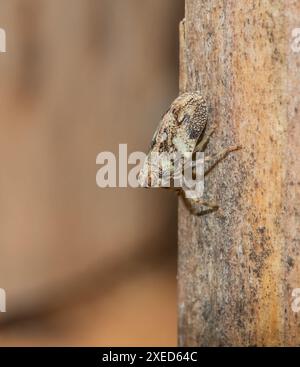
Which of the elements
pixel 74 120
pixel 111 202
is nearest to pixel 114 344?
pixel 111 202

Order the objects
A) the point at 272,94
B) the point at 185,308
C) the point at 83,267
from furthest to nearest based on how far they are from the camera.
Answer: the point at 83,267
the point at 185,308
the point at 272,94

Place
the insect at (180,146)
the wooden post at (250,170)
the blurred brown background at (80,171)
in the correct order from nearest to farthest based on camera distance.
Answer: the wooden post at (250,170), the insect at (180,146), the blurred brown background at (80,171)

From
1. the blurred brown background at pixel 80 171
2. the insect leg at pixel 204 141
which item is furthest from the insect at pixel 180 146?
the blurred brown background at pixel 80 171

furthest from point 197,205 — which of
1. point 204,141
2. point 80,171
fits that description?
point 80,171

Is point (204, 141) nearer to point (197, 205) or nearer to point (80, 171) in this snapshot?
point (197, 205)

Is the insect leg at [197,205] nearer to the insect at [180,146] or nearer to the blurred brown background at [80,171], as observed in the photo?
the insect at [180,146]

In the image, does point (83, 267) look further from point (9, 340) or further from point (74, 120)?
point (74, 120)

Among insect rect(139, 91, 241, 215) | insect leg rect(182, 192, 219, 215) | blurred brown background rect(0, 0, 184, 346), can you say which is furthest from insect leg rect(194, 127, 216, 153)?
blurred brown background rect(0, 0, 184, 346)

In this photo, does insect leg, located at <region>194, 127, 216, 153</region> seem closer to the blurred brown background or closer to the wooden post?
the wooden post
